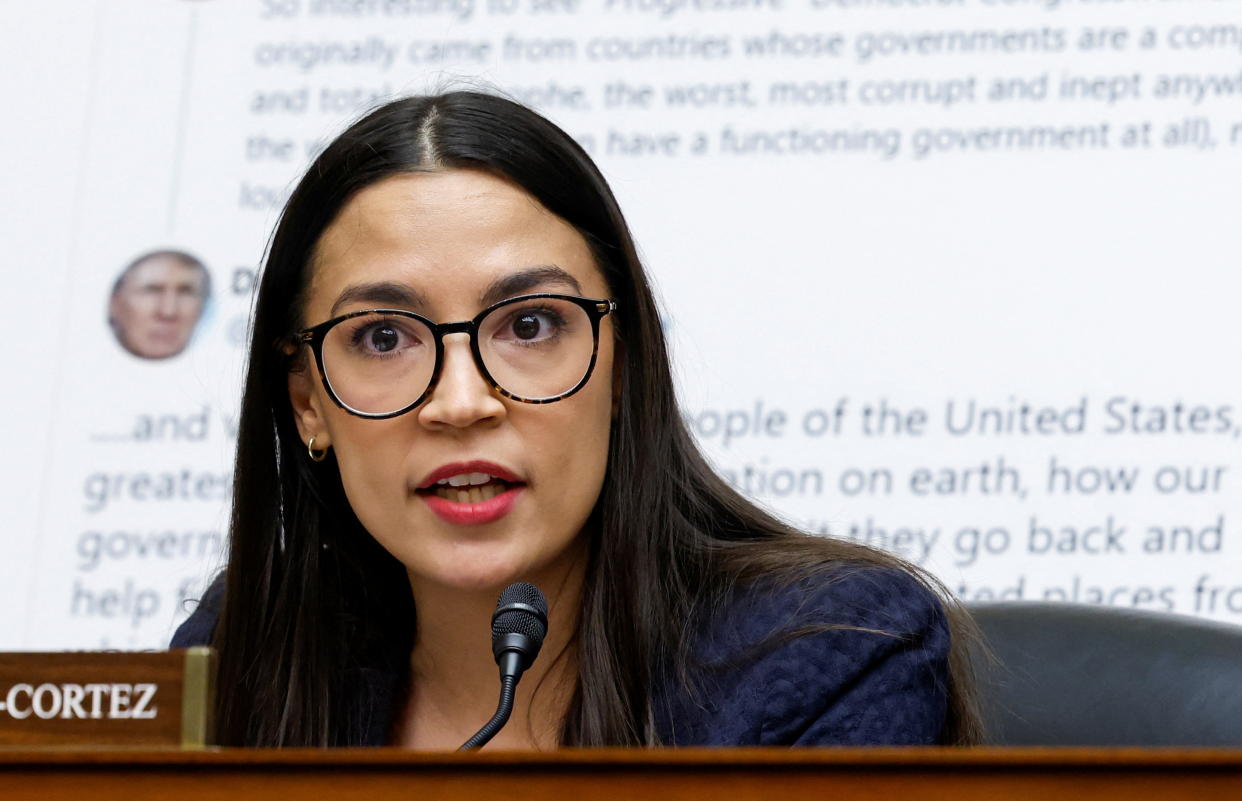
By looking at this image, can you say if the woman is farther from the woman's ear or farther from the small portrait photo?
the small portrait photo

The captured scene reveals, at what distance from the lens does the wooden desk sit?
0.68 meters

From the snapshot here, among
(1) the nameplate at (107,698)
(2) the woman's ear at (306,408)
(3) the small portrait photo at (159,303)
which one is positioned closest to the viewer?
(1) the nameplate at (107,698)

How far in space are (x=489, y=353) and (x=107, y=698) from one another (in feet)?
1.91

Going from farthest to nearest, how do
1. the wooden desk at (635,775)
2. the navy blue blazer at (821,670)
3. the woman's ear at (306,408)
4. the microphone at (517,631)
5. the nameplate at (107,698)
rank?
the woman's ear at (306,408)
the navy blue blazer at (821,670)
the microphone at (517,631)
the nameplate at (107,698)
the wooden desk at (635,775)

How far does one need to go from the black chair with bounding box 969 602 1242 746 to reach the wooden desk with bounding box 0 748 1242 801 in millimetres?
718

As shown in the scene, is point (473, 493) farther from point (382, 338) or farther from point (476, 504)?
point (382, 338)

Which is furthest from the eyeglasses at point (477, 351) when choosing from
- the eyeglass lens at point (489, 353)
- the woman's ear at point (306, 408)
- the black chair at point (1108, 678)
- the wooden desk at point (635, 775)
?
the wooden desk at point (635, 775)

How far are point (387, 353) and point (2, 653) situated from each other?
0.56 meters

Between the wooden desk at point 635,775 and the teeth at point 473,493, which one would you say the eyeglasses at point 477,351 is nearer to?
the teeth at point 473,493

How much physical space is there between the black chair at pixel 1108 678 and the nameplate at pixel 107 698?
0.85 m

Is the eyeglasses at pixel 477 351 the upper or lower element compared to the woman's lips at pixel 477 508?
upper

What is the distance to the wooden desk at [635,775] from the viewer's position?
2.24 ft

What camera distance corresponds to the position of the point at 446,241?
1392 mm

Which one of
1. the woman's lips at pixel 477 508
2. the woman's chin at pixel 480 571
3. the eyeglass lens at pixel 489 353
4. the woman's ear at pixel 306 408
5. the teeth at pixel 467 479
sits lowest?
the woman's chin at pixel 480 571
